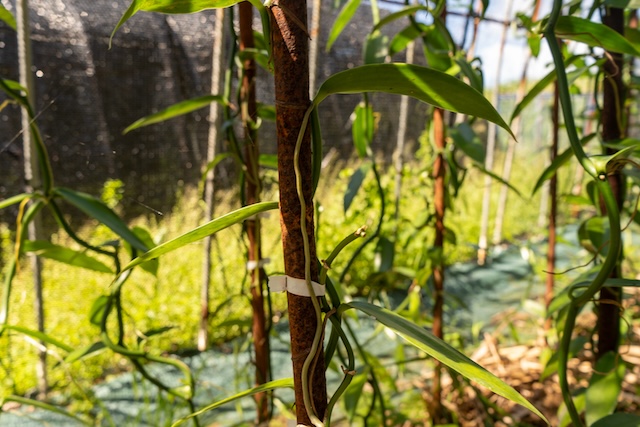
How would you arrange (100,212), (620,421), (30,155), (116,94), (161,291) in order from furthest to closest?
(161,291) < (116,94) < (30,155) < (100,212) < (620,421)

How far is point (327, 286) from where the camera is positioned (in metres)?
0.34

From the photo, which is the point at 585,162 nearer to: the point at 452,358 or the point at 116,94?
the point at 452,358

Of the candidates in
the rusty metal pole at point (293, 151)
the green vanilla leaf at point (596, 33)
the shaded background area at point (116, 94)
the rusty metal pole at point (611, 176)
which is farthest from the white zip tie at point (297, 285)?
the shaded background area at point (116, 94)

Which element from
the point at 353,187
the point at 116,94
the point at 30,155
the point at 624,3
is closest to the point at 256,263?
the point at 353,187

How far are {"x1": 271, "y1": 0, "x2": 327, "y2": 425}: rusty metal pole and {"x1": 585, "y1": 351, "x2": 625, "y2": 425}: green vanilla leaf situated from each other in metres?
0.33

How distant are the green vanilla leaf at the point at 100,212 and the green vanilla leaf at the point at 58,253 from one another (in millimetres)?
83

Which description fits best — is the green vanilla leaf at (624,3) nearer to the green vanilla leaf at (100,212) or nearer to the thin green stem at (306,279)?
the thin green stem at (306,279)

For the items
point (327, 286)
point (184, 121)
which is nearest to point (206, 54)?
point (184, 121)

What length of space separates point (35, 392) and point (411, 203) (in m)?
1.55

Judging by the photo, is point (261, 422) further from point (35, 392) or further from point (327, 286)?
point (35, 392)

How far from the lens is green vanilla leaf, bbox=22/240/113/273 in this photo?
0.56m

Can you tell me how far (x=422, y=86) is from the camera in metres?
0.27

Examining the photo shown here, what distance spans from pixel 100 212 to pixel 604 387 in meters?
0.50

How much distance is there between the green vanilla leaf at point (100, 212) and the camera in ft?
1.60
